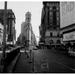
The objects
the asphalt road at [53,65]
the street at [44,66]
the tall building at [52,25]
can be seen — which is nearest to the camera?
the asphalt road at [53,65]

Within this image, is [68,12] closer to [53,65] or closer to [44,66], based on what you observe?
[53,65]

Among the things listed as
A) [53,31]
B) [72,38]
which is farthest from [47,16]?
[72,38]

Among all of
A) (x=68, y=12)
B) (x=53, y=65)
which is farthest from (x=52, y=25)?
(x=53, y=65)

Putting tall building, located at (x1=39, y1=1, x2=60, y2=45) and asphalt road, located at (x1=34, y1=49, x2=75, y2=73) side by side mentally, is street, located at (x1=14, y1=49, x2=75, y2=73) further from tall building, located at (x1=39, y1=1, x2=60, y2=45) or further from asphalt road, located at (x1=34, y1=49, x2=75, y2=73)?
tall building, located at (x1=39, y1=1, x2=60, y2=45)

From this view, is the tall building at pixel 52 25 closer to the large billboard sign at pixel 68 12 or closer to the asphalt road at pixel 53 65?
the large billboard sign at pixel 68 12

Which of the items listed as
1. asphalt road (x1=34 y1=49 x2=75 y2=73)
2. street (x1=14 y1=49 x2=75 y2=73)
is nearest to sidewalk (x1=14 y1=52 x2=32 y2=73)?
street (x1=14 y1=49 x2=75 y2=73)

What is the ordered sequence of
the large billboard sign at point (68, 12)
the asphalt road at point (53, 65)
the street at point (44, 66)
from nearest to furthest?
1. the asphalt road at point (53, 65)
2. the street at point (44, 66)
3. the large billboard sign at point (68, 12)

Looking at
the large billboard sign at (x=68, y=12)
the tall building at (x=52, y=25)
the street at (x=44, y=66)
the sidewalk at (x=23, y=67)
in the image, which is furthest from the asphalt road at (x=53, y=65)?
the tall building at (x=52, y=25)

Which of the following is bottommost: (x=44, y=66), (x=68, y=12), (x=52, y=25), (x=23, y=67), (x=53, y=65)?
(x=53, y=65)

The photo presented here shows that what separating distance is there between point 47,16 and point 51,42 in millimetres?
16797

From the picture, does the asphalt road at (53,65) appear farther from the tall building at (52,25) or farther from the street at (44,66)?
the tall building at (52,25)

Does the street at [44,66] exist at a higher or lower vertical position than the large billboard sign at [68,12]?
lower

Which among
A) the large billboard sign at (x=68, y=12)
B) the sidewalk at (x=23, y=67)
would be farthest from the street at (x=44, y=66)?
the large billboard sign at (x=68, y=12)

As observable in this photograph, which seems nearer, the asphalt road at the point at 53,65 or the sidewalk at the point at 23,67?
the asphalt road at the point at 53,65
